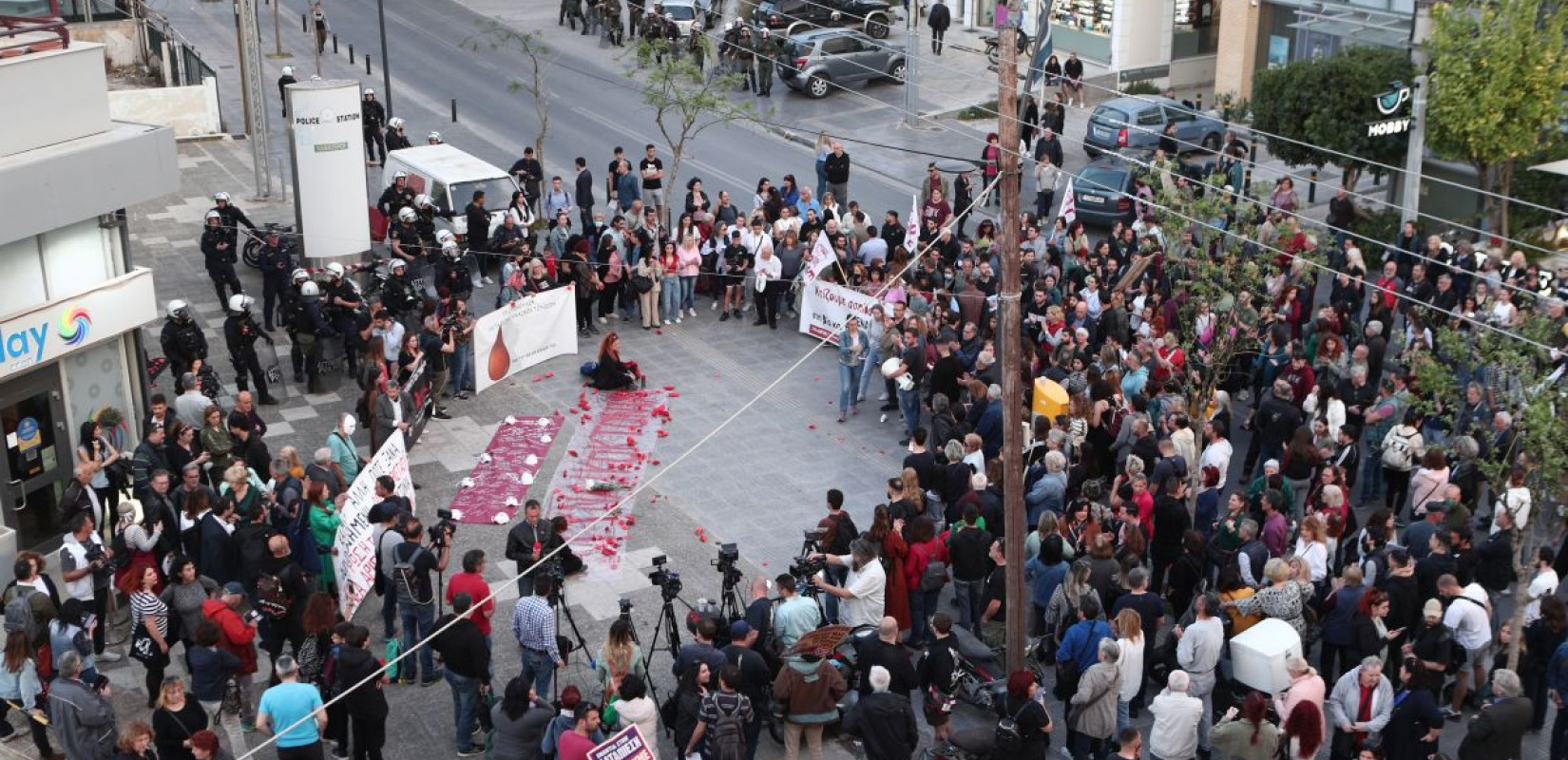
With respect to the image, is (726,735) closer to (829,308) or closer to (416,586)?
(416,586)

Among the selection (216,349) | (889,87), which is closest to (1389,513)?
(216,349)

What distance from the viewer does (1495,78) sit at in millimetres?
26234

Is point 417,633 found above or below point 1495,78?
below

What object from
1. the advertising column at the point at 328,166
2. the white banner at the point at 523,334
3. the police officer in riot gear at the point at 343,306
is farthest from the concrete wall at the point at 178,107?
the white banner at the point at 523,334

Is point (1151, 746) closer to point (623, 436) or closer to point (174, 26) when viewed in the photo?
point (623, 436)

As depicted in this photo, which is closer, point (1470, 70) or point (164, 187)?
point (164, 187)

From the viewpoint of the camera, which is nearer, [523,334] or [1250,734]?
[1250,734]

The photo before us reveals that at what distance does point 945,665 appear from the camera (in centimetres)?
1448

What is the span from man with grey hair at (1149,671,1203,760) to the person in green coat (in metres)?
7.91

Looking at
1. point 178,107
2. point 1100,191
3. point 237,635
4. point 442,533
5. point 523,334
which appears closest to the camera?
point 237,635

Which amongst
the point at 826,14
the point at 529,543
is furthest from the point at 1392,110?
the point at 826,14

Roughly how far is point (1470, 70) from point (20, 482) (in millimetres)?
21535

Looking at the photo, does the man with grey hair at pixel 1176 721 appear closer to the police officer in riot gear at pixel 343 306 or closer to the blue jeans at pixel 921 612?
the blue jeans at pixel 921 612

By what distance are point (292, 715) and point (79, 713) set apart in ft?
5.68
